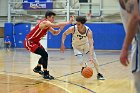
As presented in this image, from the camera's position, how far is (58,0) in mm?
23750

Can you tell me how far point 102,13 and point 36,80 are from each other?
15.2 meters

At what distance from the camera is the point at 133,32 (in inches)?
97.2

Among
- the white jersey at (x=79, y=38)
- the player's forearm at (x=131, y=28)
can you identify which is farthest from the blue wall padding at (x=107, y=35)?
the player's forearm at (x=131, y=28)

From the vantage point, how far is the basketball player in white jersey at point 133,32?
8.05 feet

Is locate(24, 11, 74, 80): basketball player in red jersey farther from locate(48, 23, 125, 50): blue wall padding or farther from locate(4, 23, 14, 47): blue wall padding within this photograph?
locate(4, 23, 14, 47): blue wall padding

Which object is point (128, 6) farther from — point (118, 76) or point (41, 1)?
point (41, 1)

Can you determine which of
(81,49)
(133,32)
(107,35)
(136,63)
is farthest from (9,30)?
(133,32)

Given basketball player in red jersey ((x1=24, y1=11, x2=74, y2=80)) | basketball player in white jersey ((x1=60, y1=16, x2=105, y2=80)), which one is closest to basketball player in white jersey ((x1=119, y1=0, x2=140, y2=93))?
basketball player in white jersey ((x1=60, y1=16, x2=105, y2=80))

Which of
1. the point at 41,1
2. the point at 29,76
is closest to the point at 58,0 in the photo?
the point at 41,1

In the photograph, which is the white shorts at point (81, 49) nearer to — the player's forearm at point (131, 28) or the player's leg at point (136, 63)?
the player's leg at point (136, 63)

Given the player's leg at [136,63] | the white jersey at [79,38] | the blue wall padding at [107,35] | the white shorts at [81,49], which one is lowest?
the blue wall padding at [107,35]

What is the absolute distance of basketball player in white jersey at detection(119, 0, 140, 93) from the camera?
246 cm

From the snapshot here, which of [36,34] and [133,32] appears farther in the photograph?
[36,34]

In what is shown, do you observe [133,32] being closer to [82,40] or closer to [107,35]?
[82,40]
